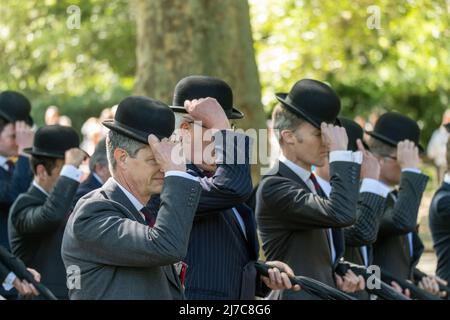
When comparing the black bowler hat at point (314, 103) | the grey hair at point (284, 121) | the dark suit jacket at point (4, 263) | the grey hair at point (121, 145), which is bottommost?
the dark suit jacket at point (4, 263)

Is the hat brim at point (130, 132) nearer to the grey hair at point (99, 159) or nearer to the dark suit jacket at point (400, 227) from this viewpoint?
the dark suit jacket at point (400, 227)

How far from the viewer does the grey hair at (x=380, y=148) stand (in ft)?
27.3

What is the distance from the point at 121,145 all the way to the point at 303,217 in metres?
1.74

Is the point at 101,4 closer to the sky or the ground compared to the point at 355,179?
closer to the sky

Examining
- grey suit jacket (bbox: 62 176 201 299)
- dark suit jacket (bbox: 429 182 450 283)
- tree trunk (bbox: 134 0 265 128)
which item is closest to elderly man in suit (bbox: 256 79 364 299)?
grey suit jacket (bbox: 62 176 201 299)

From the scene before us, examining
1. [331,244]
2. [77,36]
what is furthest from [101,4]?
[331,244]

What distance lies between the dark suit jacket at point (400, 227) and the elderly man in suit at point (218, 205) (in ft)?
5.76

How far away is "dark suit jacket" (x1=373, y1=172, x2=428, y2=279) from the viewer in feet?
24.5

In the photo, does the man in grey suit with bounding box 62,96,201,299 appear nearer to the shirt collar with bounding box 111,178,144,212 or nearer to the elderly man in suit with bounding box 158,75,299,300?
the shirt collar with bounding box 111,178,144,212

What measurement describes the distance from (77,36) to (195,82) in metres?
21.0

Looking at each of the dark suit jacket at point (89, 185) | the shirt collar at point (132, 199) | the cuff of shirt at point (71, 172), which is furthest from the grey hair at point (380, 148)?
the shirt collar at point (132, 199)

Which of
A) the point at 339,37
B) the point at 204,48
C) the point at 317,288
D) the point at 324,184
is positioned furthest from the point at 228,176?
the point at 339,37

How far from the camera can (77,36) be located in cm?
2659
